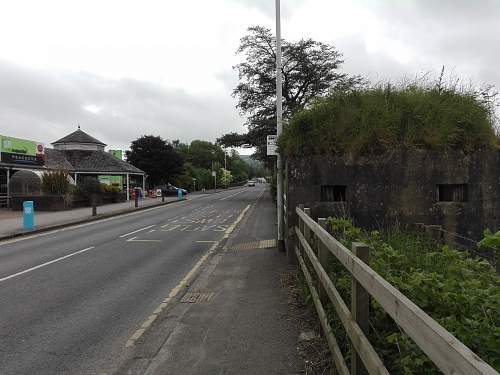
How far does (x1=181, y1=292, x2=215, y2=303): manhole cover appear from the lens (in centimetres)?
660

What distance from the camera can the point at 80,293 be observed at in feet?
23.5

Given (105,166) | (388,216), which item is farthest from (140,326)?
(105,166)

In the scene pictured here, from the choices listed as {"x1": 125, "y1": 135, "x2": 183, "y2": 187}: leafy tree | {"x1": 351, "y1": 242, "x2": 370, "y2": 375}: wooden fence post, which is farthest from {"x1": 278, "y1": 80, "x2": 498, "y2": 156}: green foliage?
{"x1": 125, "y1": 135, "x2": 183, "y2": 187}: leafy tree

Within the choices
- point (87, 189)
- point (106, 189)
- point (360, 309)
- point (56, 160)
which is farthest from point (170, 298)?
point (56, 160)

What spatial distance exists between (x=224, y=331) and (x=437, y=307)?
2.82 m

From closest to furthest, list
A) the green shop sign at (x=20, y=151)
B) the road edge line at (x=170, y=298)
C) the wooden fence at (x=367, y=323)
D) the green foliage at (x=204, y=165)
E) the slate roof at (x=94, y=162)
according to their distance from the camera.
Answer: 1. the wooden fence at (x=367, y=323)
2. the road edge line at (x=170, y=298)
3. the green shop sign at (x=20, y=151)
4. the slate roof at (x=94, y=162)
5. the green foliage at (x=204, y=165)

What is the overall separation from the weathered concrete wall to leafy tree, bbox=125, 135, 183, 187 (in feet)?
174

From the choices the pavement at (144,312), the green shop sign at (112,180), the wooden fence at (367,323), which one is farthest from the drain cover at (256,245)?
the green shop sign at (112,180)

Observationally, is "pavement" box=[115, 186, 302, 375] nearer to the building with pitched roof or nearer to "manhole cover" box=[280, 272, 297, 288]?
"manhole cover" box=[280, 272, 297, 288]

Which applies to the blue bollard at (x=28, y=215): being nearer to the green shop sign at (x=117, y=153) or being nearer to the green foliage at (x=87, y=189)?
the green foliage at (x=87, y=189)

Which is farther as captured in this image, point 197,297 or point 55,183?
point 55,183

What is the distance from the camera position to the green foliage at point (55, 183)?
2898cm

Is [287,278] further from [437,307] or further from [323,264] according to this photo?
[437,307]

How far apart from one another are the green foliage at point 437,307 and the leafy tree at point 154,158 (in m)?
56.2
